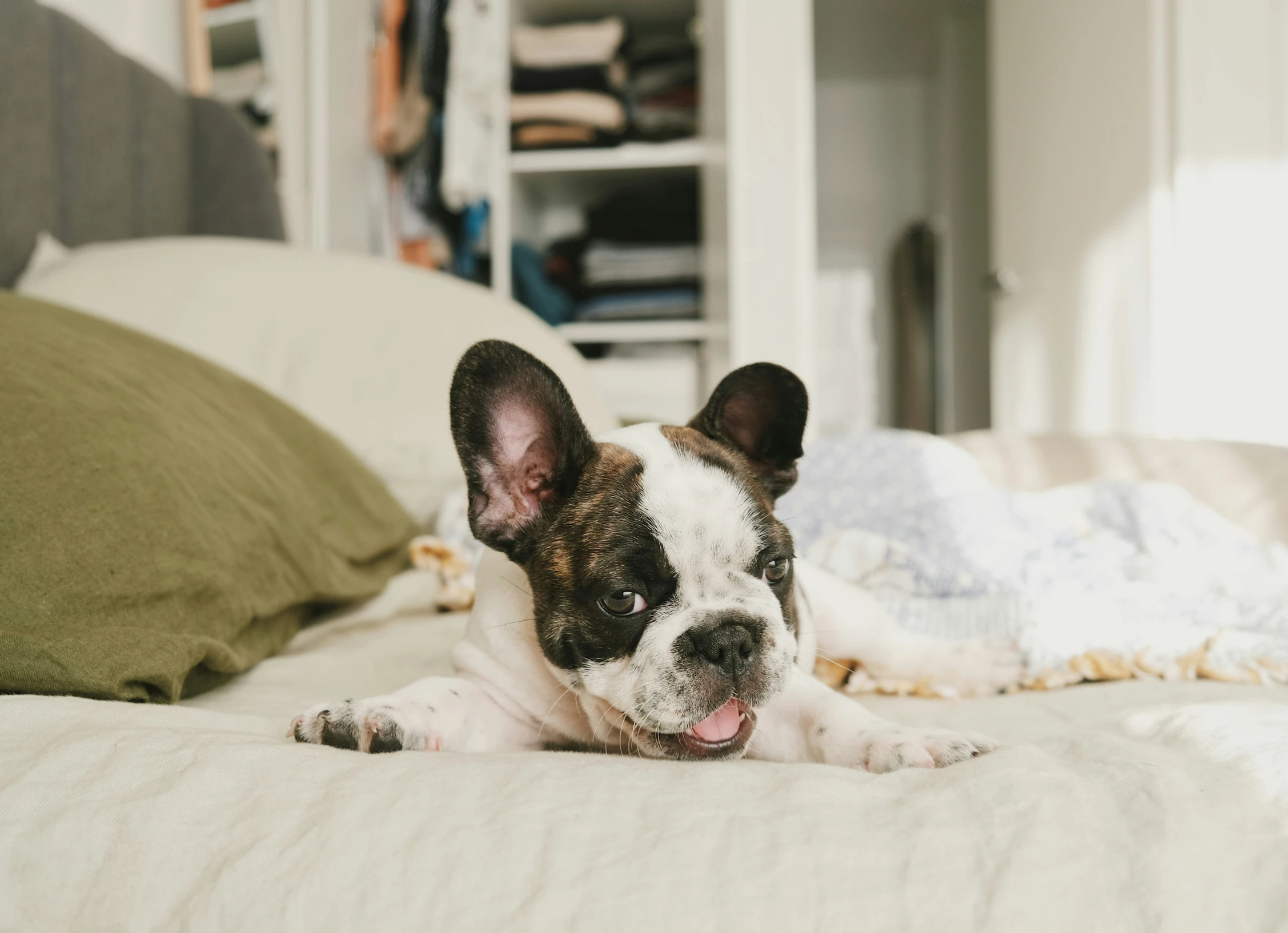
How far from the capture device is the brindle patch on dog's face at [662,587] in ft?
3.28

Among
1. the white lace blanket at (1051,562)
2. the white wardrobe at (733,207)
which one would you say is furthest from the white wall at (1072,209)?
the white lace blanket at (1051,562)

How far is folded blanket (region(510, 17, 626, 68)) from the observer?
159 inches

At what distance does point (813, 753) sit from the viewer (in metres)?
1.06

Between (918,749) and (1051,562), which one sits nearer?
(918,749)

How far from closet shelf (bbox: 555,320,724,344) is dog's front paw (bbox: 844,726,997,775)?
315 cm

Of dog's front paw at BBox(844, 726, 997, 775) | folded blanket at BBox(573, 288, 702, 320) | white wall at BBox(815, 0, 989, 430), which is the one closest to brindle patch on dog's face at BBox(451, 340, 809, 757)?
dog's front paw at BBox(844, 726, 997, 775)

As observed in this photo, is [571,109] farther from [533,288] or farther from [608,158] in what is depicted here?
[533,288]

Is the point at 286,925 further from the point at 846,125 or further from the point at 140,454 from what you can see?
the point at 846,125

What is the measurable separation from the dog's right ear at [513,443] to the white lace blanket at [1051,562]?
2.32ft

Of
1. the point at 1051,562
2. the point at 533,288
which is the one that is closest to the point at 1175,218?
the point at 1051,562

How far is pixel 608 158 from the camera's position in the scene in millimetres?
4082

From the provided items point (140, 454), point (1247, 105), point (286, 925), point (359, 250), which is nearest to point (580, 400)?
point (140, 454)

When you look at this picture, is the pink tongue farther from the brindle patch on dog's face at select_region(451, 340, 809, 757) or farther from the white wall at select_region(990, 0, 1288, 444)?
the white wall at select_region(990, 0, 1288, 444)

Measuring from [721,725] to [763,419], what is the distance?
430mm
